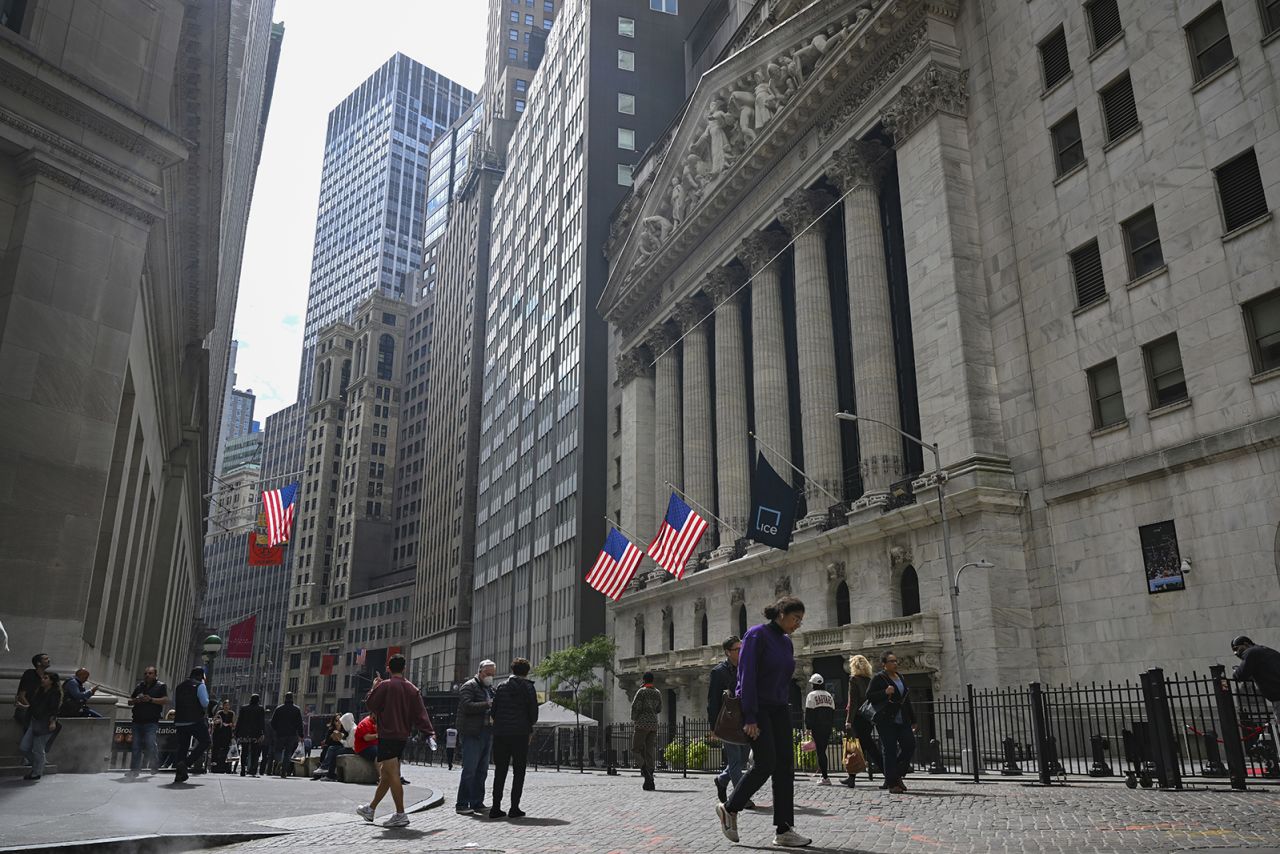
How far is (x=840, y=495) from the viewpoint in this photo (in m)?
40.9

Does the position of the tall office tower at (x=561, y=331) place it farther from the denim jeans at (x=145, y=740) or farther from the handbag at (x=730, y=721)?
the handbag at (x=730, y=721)

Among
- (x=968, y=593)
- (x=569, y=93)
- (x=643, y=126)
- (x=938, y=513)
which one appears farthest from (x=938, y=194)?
(x=569, y=93)

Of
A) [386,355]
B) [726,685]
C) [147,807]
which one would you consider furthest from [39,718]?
[386,355]

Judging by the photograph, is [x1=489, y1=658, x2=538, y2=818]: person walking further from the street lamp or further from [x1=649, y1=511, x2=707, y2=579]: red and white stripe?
[x1=649, y1=511, x2=707, y2=579]: red and white stripe

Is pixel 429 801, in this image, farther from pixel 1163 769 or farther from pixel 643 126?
pixel 643 126

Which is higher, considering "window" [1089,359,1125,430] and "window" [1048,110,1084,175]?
"window" [1048,110,1084,175]

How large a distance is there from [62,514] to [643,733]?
12528 mm

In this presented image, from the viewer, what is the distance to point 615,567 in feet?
139

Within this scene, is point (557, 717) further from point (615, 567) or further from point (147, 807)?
point (147, 807)

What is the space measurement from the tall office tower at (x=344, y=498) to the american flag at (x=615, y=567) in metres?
101

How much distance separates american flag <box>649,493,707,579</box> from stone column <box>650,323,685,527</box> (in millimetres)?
18403

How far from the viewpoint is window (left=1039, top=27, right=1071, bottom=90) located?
1294 inches

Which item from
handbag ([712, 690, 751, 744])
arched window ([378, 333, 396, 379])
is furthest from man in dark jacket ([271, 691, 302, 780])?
arched window ([378, 333, 396, 379])

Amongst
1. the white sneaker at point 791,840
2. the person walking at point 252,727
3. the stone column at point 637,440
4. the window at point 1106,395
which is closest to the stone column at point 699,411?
the stone column at point 637,440
